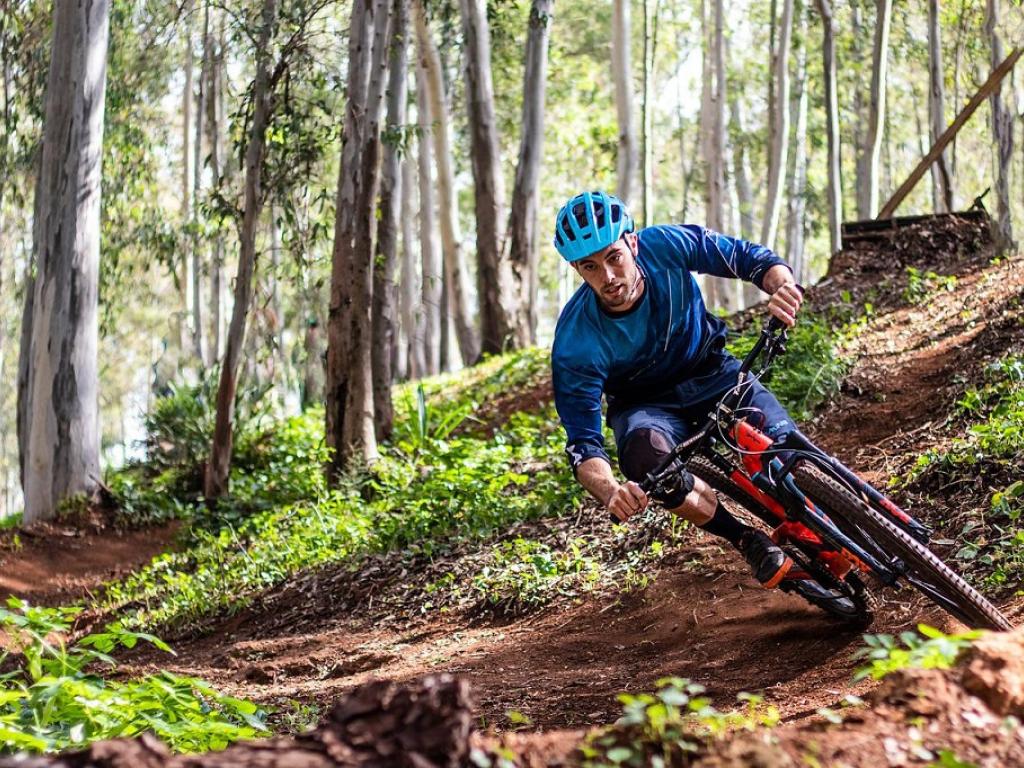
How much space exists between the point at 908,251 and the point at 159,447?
10.4 meters

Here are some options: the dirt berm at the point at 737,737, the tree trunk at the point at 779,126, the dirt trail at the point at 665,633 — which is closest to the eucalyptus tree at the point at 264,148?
the dirt trail at the point at 665,633

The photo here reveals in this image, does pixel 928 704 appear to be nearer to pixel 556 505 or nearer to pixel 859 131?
pixel 556 505

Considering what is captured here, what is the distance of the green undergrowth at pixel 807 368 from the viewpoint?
33.1ft

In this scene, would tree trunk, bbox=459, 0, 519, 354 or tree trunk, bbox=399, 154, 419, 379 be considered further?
tree trunk, bbox=399, 154, 419, 379

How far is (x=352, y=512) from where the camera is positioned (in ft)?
38.3

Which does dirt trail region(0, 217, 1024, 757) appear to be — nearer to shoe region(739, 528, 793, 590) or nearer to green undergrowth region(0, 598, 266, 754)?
shoe region(739, 528, 793, 590)

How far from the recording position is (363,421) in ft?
41.9

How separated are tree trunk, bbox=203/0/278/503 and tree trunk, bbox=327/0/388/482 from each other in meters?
1.32

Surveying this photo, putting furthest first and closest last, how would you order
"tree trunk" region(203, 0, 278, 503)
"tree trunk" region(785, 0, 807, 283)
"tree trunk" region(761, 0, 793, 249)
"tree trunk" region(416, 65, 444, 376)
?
"tree trunk" region(785, 0, 807, 283) < "tree trunk" region(416, 65, 444, 376) < "tree trunk" region(761, 0, 793, 249) < "tree trunk" region(203, 0, 278, 503)

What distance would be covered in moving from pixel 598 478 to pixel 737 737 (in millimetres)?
1958

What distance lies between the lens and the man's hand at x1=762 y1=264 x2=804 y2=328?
4895 millimetres

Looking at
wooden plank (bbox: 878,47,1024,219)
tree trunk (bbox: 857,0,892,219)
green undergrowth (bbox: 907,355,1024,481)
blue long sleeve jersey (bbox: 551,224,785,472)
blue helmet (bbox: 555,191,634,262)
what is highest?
tree trunk (bbox: 857,0,892,219)

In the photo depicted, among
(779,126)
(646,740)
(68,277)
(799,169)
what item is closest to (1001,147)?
(779,126)

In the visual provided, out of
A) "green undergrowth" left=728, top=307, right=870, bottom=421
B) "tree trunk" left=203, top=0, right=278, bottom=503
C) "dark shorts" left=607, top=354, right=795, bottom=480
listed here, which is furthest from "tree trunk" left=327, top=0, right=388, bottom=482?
"dark shorts" left=607, top=354, right=795, bottom=480
